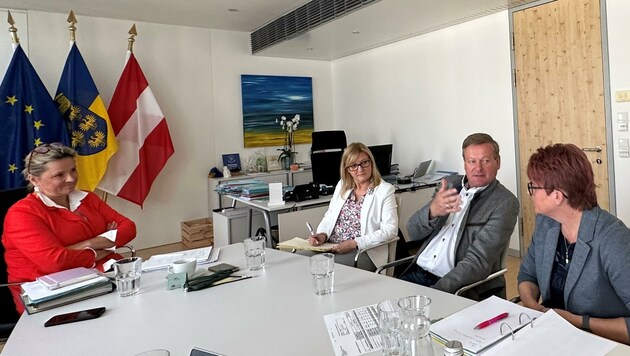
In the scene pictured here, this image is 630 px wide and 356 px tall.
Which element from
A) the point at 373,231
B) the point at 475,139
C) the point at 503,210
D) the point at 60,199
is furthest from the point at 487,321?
the point at 60,199

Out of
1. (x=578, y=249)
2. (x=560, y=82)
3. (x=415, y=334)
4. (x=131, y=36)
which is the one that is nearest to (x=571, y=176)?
(x=578, y=249)

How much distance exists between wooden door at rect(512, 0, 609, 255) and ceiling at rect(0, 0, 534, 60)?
13.5 inches

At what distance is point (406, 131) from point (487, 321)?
4273mm

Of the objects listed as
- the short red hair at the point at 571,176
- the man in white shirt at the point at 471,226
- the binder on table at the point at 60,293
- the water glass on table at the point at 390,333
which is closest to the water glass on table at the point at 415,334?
the water glass on table at the point at 390,333

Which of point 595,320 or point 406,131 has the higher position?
point 406,131

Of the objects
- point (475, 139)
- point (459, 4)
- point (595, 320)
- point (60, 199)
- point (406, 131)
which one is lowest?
point (595, 320)

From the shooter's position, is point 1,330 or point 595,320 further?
point 1,330

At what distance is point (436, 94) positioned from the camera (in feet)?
15.9

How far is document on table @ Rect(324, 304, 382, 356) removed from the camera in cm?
110

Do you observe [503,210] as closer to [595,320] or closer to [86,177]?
[595,320]

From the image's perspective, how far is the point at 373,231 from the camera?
2543 mm

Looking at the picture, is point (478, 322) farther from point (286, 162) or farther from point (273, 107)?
point (273, 107)

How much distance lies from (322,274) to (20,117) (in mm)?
3816

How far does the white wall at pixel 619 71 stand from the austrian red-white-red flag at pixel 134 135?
430 cm
